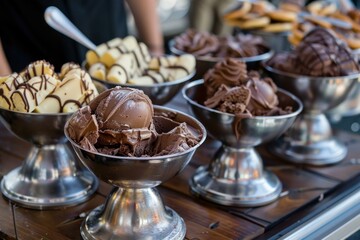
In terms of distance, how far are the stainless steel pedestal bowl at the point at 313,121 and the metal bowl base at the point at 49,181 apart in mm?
514

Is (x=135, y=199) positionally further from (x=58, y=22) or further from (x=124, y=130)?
(x=58, y=22)

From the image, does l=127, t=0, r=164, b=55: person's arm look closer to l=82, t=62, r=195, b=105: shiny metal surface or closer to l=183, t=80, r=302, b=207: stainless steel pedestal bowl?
l=82, t=62, r=195, b=105: shiny metal surface

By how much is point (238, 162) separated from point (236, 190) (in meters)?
0.06

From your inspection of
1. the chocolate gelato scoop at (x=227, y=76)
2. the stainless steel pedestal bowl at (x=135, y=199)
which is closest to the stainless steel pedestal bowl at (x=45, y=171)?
the stainless steel pedestal bowl at (x=135, y=199)

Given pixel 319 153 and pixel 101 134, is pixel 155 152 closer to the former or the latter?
pixel 101 134

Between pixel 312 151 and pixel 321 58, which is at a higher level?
pixel 321 58

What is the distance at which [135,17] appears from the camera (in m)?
1.86

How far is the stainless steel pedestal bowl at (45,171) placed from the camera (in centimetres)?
105

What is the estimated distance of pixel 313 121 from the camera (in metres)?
1.44

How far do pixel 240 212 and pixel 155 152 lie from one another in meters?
0.27

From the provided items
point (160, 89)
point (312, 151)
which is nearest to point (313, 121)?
point (312, 151)

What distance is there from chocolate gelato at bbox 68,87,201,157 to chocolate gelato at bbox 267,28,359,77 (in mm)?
527

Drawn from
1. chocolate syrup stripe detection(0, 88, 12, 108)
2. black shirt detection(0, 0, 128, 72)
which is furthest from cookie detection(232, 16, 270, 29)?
chocolate syrup stripe detection(0, 88, 12, 108)

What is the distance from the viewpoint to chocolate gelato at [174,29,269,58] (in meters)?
1.58
